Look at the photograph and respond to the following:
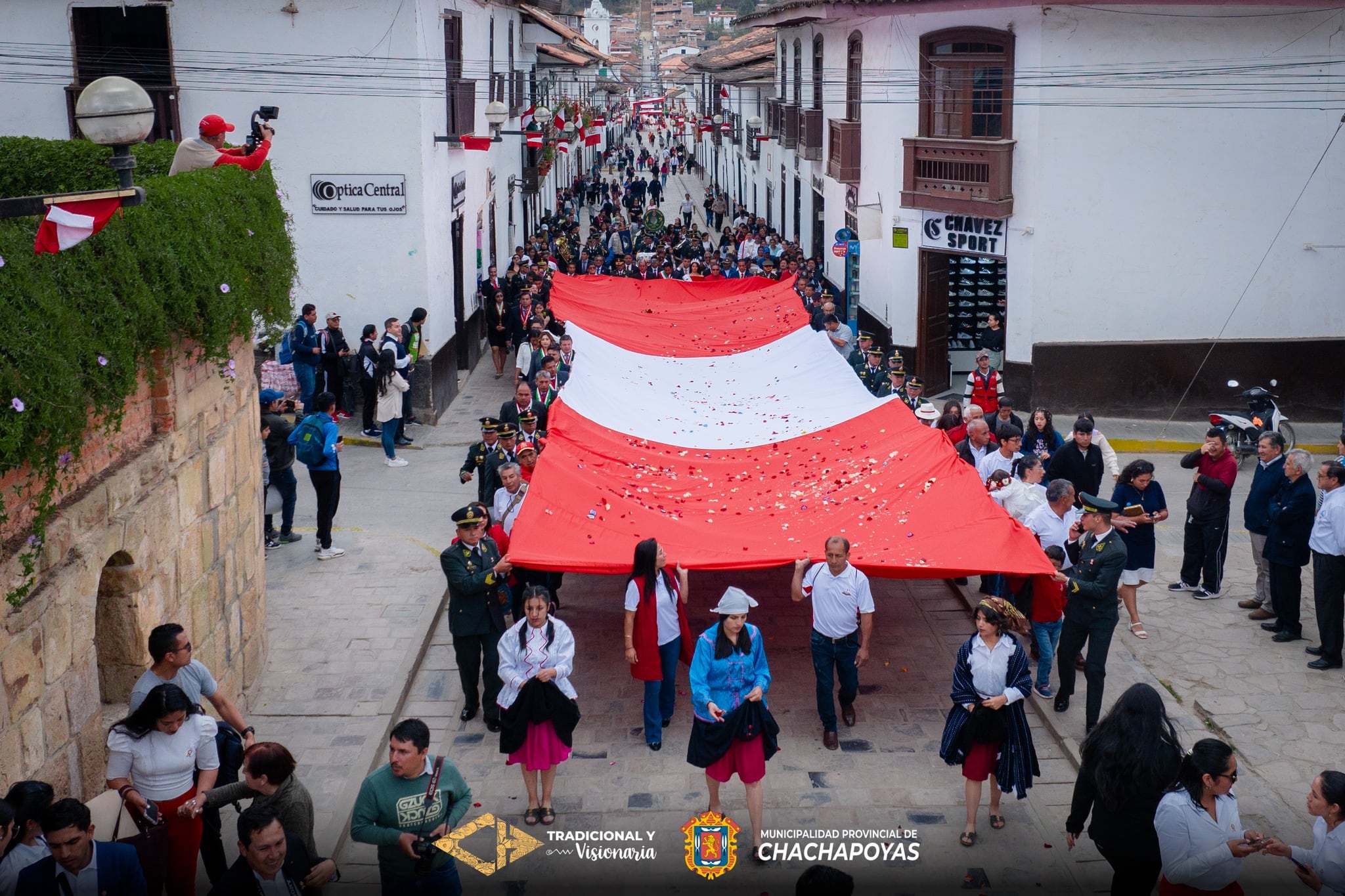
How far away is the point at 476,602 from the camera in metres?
8.43

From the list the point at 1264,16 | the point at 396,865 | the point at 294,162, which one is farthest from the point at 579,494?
the point at 1264,16

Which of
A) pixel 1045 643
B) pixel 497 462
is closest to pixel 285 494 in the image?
pixel 497 462

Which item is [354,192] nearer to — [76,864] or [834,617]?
[834,617]

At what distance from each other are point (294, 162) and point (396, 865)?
497 inches

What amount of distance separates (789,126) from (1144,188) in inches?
516

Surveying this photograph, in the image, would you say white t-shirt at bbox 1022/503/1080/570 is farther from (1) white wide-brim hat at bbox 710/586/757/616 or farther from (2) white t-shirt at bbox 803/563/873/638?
(1) white wide-brim hat at bbox 710/586/757/616

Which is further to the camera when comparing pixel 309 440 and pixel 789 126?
pixel 789 126

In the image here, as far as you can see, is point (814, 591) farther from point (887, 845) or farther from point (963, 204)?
point (963, 204)

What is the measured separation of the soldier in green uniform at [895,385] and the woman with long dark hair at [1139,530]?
403 centimetres

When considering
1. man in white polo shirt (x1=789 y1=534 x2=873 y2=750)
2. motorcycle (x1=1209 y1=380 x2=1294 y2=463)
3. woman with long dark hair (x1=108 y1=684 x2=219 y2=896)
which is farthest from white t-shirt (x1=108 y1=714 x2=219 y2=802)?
motorcycle (x1=1209 y1=380 x2=1294 y2=463)

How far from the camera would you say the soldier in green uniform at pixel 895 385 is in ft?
45.8

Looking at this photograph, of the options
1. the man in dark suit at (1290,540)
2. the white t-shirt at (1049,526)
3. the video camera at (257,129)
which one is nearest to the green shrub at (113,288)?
the video camera at (257,129)

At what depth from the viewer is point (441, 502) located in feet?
45.8

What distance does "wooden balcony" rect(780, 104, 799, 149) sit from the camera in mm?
27812
